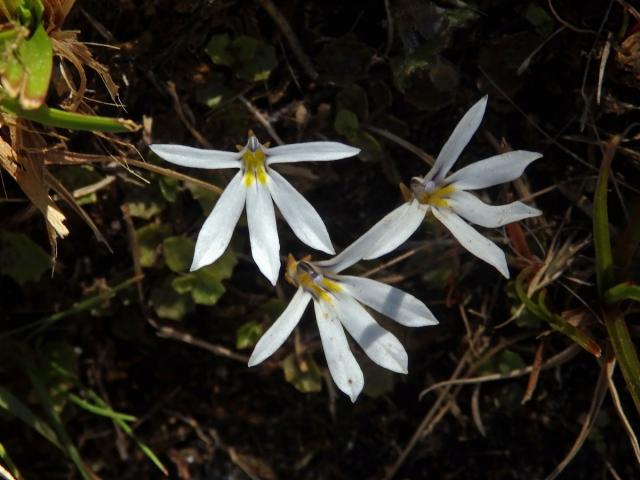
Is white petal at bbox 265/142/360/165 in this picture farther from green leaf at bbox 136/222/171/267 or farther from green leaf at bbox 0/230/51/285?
green leaf at bbox 0/230/51/285

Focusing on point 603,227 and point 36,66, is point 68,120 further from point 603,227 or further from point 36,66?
point 603,227

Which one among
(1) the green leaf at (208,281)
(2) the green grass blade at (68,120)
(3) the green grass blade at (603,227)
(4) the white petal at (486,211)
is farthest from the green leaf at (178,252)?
(3) the green grass blade at (603,227)

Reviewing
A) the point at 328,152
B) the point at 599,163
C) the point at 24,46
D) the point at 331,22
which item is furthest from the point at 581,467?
the point at 24,46

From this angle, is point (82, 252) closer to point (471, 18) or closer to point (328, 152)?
point (328, 152)

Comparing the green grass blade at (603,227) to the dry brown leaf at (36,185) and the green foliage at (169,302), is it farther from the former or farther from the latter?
the dry brown leaf at (36,185)

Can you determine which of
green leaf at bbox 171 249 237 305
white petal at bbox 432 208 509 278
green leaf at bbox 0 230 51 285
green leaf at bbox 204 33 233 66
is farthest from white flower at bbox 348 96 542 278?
green leaf at bbox 0 230 51 285

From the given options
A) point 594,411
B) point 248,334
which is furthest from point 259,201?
point 594,411
